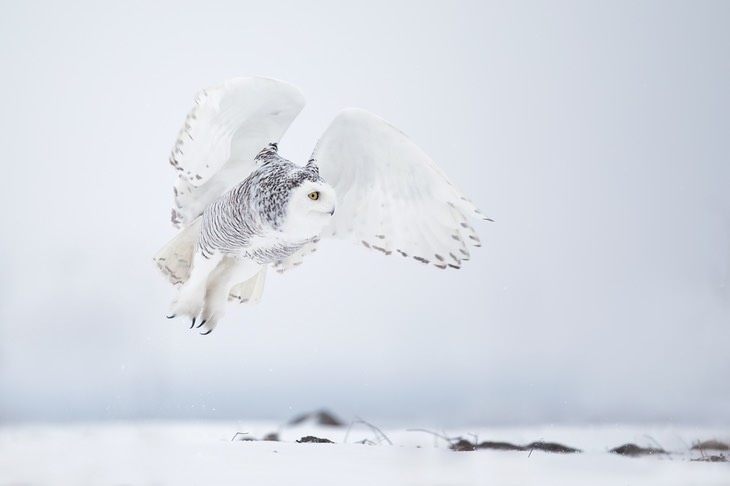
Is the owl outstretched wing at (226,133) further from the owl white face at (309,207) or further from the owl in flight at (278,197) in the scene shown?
the owl white face at (309,207)

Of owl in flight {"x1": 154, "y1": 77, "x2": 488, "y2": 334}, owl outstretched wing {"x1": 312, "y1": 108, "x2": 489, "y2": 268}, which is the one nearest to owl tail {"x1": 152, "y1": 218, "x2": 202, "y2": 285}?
owl in flight {"x1": 154, "y1": 77, "x2": 488, "y2": 334}

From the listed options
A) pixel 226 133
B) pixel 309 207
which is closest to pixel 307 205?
pixel 309 207

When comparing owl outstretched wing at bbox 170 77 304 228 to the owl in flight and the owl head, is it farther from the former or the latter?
the owl head

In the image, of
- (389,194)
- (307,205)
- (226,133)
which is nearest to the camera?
(307,205)

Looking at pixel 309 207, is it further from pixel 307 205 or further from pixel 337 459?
pixel 337 459

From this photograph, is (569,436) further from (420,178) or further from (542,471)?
(420,178)

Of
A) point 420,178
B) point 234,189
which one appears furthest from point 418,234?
point 234,189

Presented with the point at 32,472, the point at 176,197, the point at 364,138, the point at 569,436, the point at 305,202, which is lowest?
the point at 32,472
